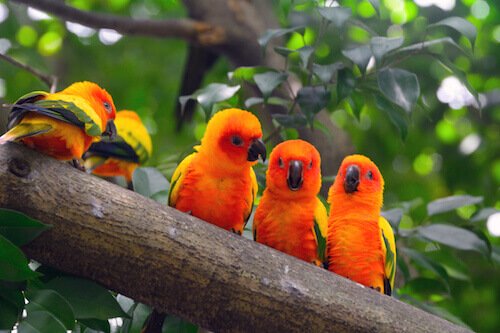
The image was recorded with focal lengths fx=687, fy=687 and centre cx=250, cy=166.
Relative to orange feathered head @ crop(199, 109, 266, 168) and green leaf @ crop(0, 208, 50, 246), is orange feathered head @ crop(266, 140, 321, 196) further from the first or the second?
green leaf @ crop(0, 208, 50, 246)

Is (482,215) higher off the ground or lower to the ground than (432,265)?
higher

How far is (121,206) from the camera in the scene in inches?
85.4

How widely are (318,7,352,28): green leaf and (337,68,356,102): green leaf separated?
264mm

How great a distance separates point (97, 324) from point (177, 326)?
34 cm

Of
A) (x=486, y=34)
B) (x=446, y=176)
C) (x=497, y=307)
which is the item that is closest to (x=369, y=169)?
(x=497, y=307)

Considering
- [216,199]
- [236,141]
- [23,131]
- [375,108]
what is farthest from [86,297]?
[375,108]

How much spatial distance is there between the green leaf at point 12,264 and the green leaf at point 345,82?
161cm

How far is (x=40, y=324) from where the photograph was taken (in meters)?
1.92

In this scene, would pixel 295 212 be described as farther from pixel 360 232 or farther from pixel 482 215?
pixel 482 215

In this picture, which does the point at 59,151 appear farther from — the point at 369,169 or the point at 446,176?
the point at 446,176

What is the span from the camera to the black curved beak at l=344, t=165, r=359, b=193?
2.89 m

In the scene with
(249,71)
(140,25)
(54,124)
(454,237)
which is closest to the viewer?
(54,124)

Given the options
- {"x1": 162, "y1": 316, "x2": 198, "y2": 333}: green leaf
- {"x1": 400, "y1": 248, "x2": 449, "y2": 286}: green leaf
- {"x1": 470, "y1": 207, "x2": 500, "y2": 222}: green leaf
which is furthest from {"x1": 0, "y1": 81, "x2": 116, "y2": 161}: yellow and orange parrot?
{"x1": 470, "y1": 207, "x2": 500, "y2": 222}: green leaf

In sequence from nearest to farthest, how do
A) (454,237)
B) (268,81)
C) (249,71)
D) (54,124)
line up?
(54,124) → (268,81) → (249,71) → (454,237)
